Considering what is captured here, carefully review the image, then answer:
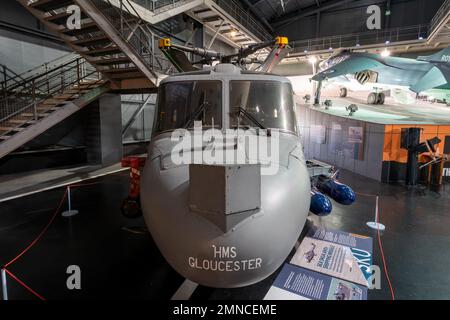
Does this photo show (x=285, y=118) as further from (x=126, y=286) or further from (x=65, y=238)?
(x=65, y=238)

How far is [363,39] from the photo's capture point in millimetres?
18797

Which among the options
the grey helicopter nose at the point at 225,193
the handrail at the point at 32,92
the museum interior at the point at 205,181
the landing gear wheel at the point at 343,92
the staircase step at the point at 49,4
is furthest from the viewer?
the landing gear wheel at the point at 343,92

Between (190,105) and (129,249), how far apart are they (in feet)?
7.79

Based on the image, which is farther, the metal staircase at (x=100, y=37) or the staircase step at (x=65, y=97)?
the staircase step at (x=65, y=97)

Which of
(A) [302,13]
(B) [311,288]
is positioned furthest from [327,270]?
(A) [302,13]

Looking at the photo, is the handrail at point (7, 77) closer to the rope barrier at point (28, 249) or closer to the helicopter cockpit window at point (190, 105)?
the rope barrier at point (28, 249)

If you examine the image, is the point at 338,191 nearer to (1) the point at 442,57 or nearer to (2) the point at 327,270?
(2) the point at 327,270

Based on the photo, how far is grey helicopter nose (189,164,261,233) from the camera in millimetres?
1754

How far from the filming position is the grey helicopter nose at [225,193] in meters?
1.75

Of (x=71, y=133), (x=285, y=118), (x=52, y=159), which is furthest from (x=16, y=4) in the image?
(x=285, y=118)

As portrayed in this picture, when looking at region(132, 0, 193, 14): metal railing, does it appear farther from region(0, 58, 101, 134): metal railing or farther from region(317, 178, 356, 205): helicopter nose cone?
region(317, 178, 356, 205): helicopter nose cone

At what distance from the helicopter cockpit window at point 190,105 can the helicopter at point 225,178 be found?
0.01 m

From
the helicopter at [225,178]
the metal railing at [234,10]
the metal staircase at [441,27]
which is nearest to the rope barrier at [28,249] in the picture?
the helicopter at [225,178]

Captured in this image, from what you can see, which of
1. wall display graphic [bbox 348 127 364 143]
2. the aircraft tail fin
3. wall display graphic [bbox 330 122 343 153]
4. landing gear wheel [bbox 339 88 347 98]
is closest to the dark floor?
wall display graphic [bbox 348 127 364 143]
